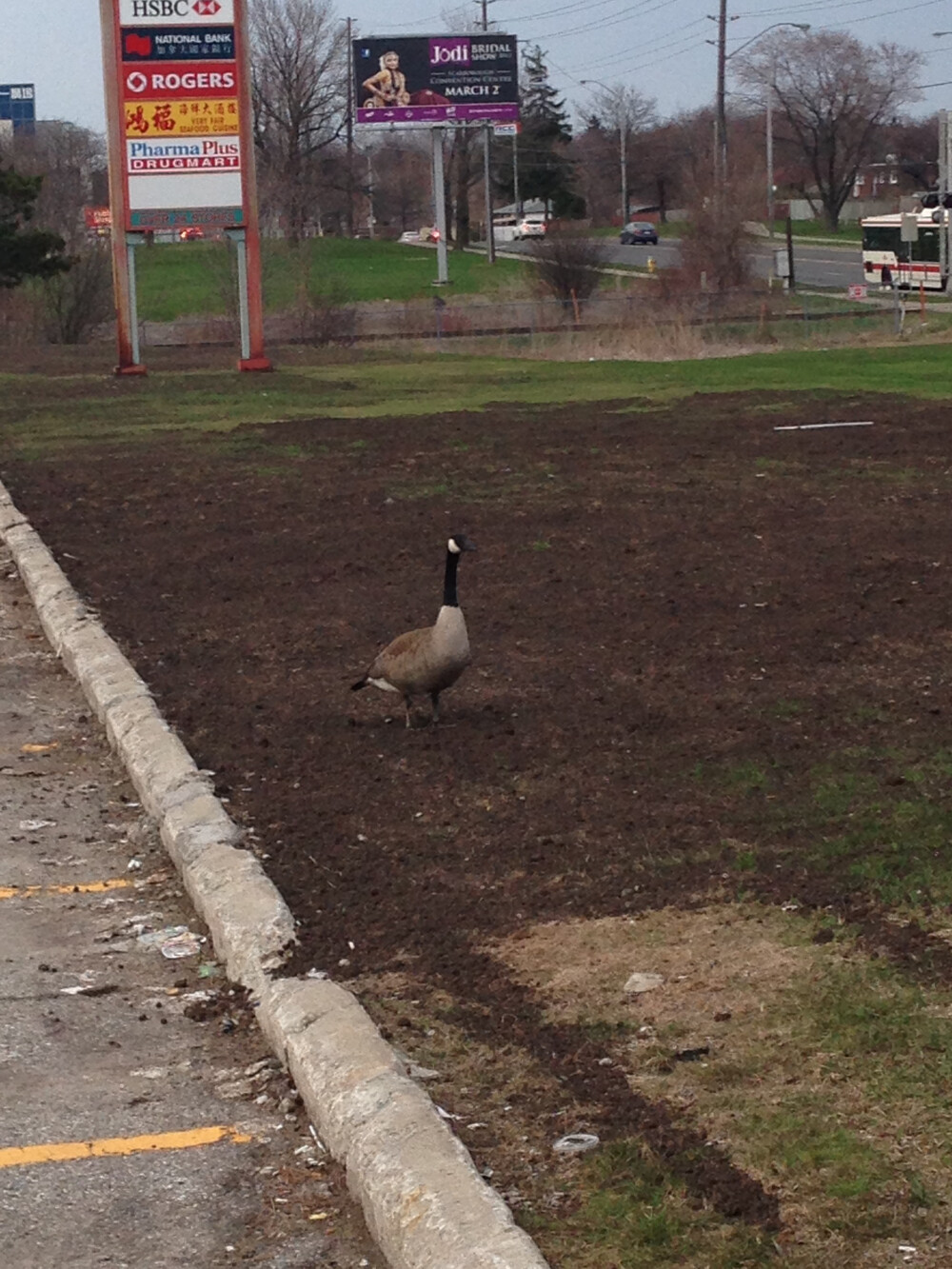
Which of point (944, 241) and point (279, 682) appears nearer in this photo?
point (279, 682)

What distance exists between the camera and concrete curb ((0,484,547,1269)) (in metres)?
3.63

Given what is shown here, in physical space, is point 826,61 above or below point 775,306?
above

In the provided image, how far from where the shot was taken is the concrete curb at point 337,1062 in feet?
11.9

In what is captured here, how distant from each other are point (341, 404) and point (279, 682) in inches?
651

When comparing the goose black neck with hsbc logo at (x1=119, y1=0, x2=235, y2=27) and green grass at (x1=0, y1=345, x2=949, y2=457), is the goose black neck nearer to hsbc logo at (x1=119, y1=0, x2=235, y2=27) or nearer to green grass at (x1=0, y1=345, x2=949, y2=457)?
green grass at (x1=0, y1=345, x2=949, y2=457)

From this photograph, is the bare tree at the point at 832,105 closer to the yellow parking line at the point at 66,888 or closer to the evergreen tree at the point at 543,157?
the evergreen tree at the point at 543,157

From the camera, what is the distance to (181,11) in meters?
29.7

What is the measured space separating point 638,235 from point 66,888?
96625 mm

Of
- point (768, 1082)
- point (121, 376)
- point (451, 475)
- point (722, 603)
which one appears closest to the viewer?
point (768, 1082)

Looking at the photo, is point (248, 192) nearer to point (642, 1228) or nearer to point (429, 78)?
point (642, 1228)

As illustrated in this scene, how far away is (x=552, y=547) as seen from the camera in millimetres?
12234

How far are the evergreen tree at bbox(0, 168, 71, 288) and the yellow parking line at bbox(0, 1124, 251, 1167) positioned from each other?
40517mm

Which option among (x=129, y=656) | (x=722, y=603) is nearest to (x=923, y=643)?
(x=722, y=603)

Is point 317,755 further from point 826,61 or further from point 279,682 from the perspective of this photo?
point 826,61
